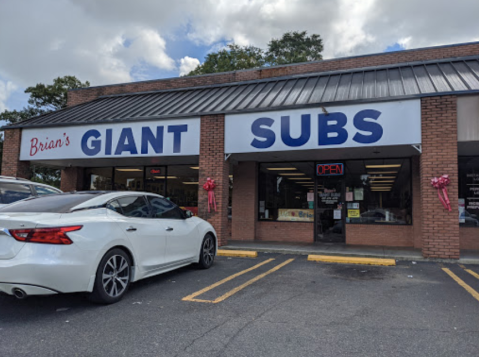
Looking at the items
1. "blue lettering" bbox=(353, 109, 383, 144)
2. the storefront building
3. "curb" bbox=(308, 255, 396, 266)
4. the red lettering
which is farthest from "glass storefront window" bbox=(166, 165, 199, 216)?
"blue lettering" bbox=(353, 109, 383, 144)

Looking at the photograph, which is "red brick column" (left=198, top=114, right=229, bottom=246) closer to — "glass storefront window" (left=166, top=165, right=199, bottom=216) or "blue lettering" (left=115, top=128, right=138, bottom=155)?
"blue lettering" (left=115, top=128, right=138, bottom=155)

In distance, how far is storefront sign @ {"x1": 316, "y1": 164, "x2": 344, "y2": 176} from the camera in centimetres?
1190

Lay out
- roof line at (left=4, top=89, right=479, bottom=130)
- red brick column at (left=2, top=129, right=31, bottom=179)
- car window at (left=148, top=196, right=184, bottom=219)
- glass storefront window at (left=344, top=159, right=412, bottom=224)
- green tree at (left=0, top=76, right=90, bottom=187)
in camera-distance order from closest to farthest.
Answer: car window at (left=148, top=196, right=184, bottom=219)
roof line at (left=4, top=89, right=479, bottom=130)
glass storefront window at (left=344, top=159, right=412, bottom=224)
red brick column at (left=2, top=129, right=31, bottom=179)
green tree at (left=0, top=76, right=90, bottom=187)

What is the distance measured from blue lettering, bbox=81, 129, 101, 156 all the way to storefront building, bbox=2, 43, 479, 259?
4 cm

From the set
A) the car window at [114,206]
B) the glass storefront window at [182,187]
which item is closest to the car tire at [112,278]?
the car window at [114,206]

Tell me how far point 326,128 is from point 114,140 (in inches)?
268

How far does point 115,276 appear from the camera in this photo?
15.8 feet

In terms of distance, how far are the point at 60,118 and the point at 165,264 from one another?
9911 mm

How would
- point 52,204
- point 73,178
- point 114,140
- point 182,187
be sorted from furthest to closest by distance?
point 73,178 < point 182,187 < point 114,140 < point 52,204

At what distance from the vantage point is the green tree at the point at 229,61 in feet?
110

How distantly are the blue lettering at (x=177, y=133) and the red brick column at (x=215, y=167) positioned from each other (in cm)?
63

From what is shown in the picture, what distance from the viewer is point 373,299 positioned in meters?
5.12

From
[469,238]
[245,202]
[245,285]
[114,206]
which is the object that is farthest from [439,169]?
[114,206]

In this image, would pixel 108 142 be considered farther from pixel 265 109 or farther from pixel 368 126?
pixel 368 126
